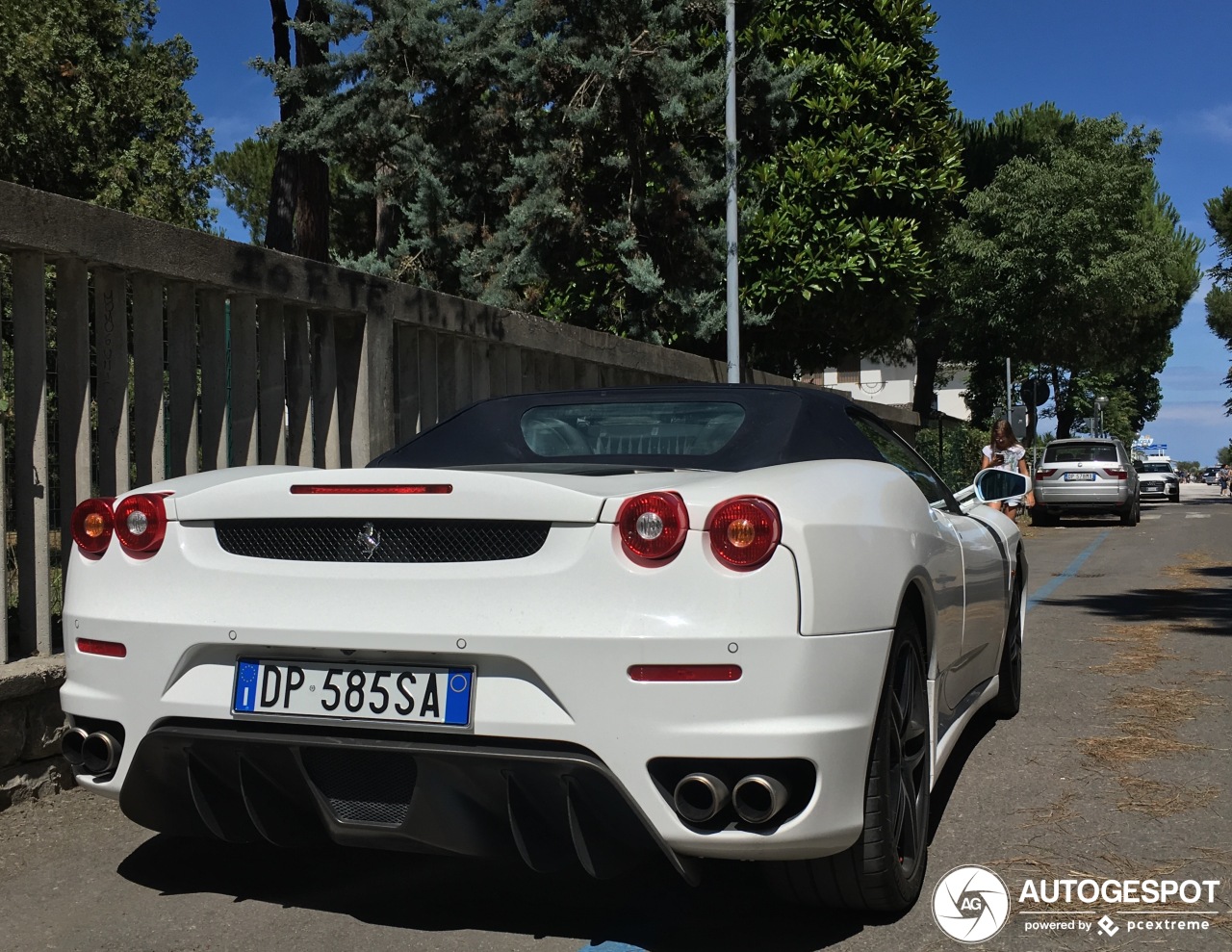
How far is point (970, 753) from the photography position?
5.00 m

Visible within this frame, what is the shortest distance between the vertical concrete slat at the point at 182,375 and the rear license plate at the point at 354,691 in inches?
93.2

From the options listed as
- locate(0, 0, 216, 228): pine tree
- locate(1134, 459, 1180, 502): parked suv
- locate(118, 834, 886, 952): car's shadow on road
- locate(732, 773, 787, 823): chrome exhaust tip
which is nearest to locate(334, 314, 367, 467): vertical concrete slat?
locate(118, 834, 886, 952): car's shadow on road

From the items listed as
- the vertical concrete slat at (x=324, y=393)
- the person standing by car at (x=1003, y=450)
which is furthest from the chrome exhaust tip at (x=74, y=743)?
the person standing by car at (x=1003, y=450)

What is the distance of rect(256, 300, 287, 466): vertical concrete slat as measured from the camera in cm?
568

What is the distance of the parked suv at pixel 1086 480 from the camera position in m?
23.6

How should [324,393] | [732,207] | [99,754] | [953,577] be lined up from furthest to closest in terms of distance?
[732,207] < [324,393] < [953,577] < [99,754]

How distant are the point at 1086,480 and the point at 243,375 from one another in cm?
2072

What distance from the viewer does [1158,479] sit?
46.0 metres

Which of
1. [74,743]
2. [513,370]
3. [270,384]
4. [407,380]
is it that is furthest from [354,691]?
[513,370]

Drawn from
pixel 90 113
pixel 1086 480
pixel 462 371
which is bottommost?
pixel 1086 480

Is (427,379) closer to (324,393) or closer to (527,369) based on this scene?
(324,393)

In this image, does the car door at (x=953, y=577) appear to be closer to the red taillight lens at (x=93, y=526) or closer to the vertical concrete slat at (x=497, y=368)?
the red taillight lens at (x=93, y=526)

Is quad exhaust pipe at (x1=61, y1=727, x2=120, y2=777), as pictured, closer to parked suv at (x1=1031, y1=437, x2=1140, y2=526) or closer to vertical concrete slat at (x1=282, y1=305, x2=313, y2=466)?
vertical concrete slat at (x1=282, y1=305, x2=313, y2=466)

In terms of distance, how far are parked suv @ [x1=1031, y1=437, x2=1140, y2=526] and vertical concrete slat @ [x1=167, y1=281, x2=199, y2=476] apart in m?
20.8
